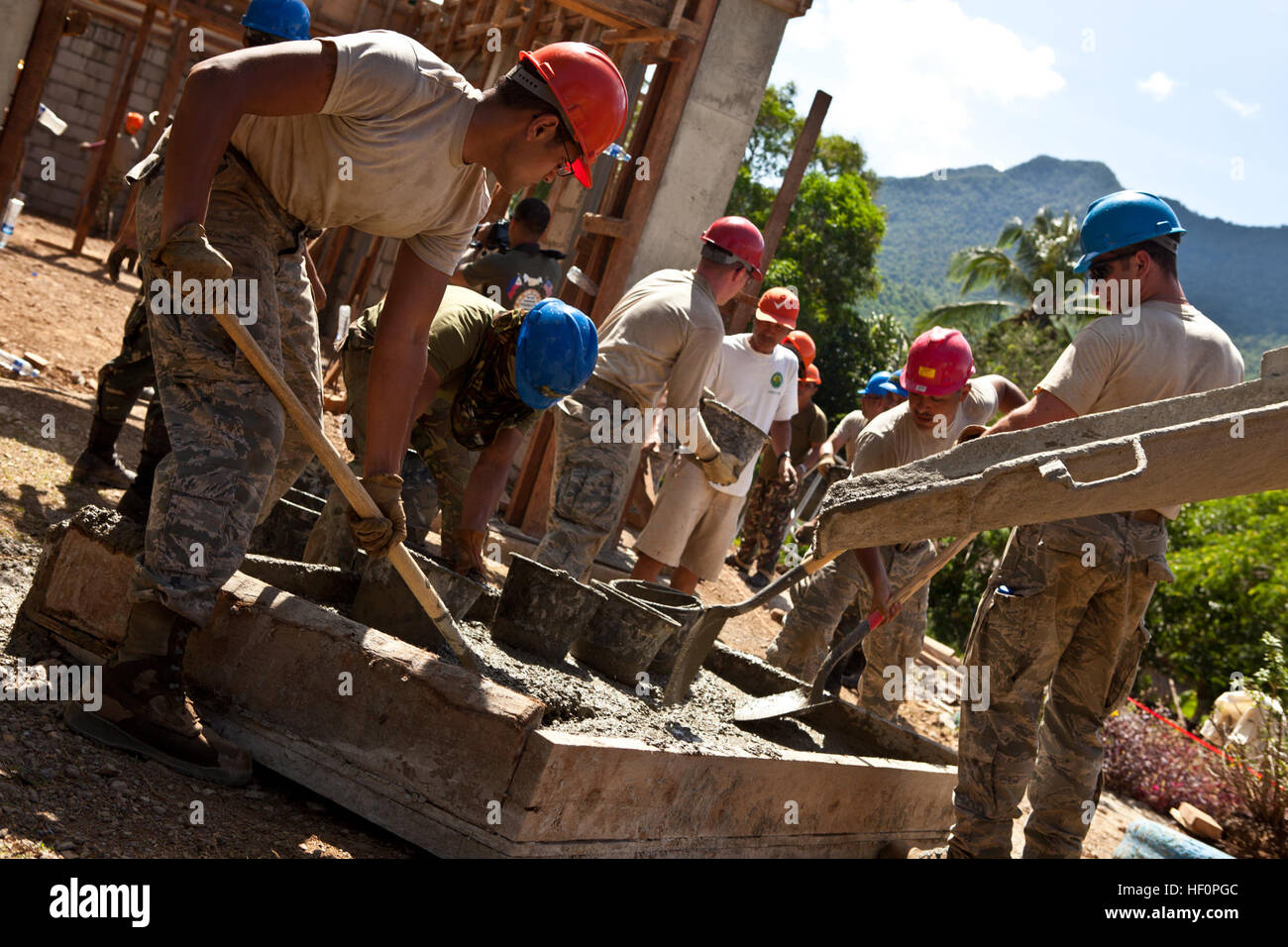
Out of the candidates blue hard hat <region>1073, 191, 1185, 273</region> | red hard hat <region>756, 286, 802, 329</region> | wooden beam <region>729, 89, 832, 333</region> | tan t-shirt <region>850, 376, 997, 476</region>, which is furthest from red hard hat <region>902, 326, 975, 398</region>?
wooden beam <region>729, 89, 832, 333</region>

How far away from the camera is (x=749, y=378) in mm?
7230

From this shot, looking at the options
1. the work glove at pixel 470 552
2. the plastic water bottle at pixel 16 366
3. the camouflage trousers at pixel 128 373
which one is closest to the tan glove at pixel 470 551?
the work glove at pixel 470 552

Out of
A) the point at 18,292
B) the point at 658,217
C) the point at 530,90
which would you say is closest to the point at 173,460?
the point at 530,90

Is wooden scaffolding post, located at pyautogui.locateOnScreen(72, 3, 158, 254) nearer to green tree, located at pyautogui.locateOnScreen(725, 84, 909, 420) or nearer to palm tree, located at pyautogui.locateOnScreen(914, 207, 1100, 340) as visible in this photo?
green tree, located at pyautogui.locateOnScreen(725, 84, 909, 420)

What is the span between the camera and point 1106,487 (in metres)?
2.97

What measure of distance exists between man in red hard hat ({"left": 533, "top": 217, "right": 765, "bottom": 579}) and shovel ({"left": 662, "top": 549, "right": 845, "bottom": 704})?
78 cm

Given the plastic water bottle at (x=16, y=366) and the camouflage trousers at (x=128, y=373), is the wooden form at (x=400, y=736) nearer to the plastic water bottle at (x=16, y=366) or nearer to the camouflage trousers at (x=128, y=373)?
the camouflage trousers at (x=128, y=373)

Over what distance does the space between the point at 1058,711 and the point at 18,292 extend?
8904 mm

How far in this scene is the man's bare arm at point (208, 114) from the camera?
2551 millimetres

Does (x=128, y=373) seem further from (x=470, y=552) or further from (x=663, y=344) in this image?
(x=663, y=344)

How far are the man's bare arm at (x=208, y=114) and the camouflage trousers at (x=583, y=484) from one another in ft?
7.70

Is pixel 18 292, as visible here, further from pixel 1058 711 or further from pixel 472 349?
pixel 1058 711

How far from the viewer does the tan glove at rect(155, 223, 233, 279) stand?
2.52m

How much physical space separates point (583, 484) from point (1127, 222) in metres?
2.32
